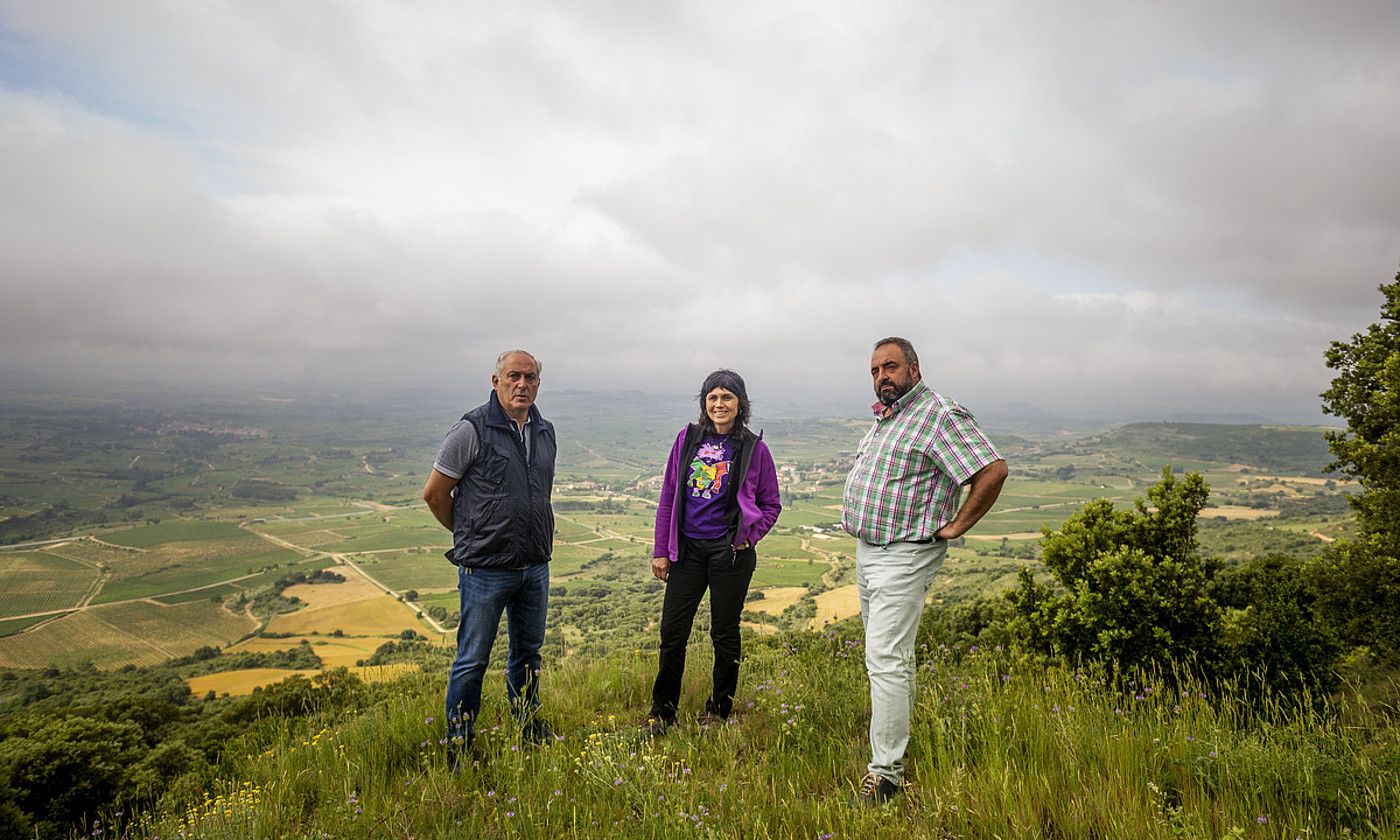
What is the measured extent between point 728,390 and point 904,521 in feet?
4.88

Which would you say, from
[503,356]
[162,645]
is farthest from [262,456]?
[503,356]

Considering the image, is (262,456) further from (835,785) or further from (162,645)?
(835,785)

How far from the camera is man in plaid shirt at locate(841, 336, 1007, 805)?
8.98 feet

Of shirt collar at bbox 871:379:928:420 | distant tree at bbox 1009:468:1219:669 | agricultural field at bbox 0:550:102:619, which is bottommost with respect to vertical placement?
agricultural field at bbox 0:550:102:619

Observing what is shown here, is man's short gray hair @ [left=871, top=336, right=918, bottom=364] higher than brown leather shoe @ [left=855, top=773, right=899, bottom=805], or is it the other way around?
man's short gray hair @ [left=871, top=336, right=918, bottom=364]

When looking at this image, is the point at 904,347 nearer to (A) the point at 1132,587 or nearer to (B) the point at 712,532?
(B) the point at 712,532

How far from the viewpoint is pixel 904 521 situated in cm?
288

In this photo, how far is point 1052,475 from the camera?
95688 millimetres

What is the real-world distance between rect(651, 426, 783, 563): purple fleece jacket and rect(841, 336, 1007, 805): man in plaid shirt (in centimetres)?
78

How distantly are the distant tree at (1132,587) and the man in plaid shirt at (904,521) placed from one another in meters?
6.10

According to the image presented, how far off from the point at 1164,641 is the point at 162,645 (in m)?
52.4

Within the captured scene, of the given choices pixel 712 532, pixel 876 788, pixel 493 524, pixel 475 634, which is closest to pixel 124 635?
pixel 475 634

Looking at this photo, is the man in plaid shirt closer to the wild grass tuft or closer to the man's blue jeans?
the wild grass tuft

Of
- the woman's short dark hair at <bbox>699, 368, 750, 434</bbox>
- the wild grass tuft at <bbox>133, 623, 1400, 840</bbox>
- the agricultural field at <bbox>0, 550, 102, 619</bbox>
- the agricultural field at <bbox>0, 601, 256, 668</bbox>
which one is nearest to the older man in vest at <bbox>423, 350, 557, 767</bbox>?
the wild grass tuft at <bbox>133, 623, 1400, 840</bbox>
